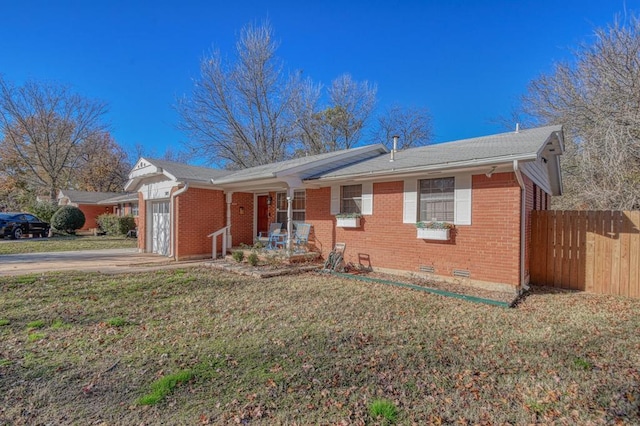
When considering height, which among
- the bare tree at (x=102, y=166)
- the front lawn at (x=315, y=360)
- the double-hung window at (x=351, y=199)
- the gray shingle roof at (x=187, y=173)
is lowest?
the front lawn at (x=315, y=360)

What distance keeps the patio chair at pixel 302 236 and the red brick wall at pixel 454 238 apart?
69 centimetres

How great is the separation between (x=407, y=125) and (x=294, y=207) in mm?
17015

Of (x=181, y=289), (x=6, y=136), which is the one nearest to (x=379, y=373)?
(x=181, y=289)

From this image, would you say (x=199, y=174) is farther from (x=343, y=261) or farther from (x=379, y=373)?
(x=379, y=373)

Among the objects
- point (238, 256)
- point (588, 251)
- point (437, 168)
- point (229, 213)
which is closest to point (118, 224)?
point (229, 213)

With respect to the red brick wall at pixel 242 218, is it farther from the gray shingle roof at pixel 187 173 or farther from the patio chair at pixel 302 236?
the patio chair at pixel 302 236

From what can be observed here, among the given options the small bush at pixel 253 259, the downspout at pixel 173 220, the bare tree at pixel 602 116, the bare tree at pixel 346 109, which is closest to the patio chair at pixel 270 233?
the small bush at pixel 253 259

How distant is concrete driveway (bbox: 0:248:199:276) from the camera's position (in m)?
9.18

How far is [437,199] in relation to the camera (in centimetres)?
760

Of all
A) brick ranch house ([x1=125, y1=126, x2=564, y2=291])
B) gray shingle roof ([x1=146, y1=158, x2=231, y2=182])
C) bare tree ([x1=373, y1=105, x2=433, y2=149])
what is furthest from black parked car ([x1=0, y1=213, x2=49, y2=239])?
bare tree ([x1=373, y1=105, x2=433, y2=149])

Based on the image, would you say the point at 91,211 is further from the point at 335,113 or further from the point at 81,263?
the point at 335,113

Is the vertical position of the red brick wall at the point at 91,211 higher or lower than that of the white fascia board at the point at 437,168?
lower

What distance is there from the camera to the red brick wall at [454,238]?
649 centimetres

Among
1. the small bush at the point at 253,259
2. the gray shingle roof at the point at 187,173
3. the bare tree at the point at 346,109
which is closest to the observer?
the small bush at the point at 253,259
